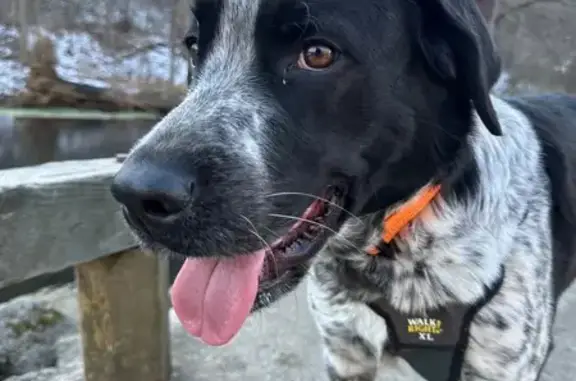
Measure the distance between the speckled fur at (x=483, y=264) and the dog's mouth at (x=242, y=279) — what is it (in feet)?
0.65

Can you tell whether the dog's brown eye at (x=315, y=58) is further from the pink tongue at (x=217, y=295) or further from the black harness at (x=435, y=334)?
the black harness at (x=435, y=334)

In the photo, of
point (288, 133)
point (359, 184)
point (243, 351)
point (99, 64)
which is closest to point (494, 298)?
point (359, 184)

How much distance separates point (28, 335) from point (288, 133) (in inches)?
87.6

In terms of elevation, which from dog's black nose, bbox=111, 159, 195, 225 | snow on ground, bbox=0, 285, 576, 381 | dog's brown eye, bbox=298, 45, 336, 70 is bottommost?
snow on ground, bbox=0, 285, 576, 381

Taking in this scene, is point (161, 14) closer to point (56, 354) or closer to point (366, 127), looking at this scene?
point (56, 354)

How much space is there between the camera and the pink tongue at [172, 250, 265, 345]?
1651 mm

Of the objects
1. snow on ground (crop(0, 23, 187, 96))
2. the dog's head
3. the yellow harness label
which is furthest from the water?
the dog's head

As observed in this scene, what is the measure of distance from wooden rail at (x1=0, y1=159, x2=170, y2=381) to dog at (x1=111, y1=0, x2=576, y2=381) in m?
0.47

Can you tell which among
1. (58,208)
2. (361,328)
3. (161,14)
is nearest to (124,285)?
(58,208)

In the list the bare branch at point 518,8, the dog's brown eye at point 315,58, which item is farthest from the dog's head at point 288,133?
the bare branch at point 518,8

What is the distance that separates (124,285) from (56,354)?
91 cm

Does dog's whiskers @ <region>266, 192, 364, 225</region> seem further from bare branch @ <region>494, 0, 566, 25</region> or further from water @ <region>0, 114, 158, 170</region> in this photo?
bare branch @ <region>494, 0, 566, 25</region>

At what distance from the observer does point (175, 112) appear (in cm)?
166

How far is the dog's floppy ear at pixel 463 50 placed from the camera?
1729 mm
